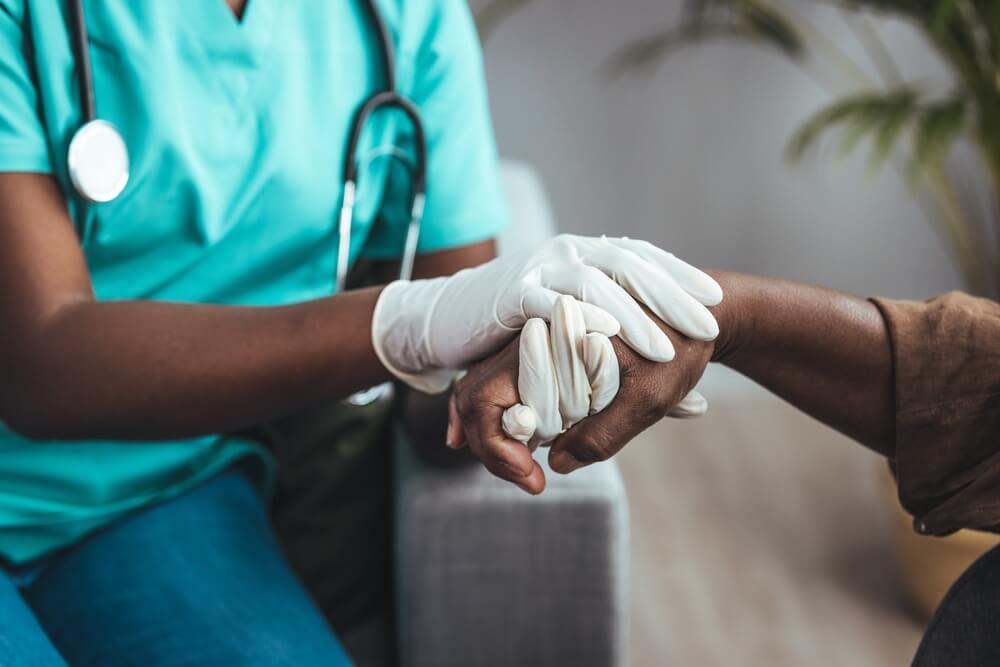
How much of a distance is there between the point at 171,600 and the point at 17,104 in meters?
0.42

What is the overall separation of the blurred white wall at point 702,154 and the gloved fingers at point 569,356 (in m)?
1.29

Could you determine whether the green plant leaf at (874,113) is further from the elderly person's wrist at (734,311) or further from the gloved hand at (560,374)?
the gloved hand at (560,374)

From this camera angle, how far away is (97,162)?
82 centimetres

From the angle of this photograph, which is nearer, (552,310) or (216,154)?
(552,310)

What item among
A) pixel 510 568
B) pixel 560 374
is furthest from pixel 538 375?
pixel 510 568

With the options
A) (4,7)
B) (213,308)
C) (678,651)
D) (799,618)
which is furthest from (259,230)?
(799,618)

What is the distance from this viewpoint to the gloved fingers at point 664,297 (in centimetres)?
71

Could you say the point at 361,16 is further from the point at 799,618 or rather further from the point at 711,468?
the point at 711,468

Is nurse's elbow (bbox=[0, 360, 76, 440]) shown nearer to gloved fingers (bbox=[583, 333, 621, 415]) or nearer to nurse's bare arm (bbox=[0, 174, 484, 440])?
nurse's bare arm (bbox=[0, 174, 484, 440])

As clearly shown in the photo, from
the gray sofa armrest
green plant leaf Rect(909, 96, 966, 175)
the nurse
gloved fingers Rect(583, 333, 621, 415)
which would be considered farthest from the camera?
green plant leaf Rect(909, 96, 966, 175)

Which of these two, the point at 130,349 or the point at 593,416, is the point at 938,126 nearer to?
the point at 593,416

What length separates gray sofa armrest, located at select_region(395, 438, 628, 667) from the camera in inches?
35.5

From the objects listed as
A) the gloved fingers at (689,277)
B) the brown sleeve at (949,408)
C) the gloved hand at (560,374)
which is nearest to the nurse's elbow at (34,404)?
the gloved hand at (560,374)

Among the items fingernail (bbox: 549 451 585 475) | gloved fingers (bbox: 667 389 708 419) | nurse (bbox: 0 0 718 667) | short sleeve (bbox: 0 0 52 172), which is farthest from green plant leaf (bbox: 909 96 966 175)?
short sleeve (bbox: 0 0 52 172)
